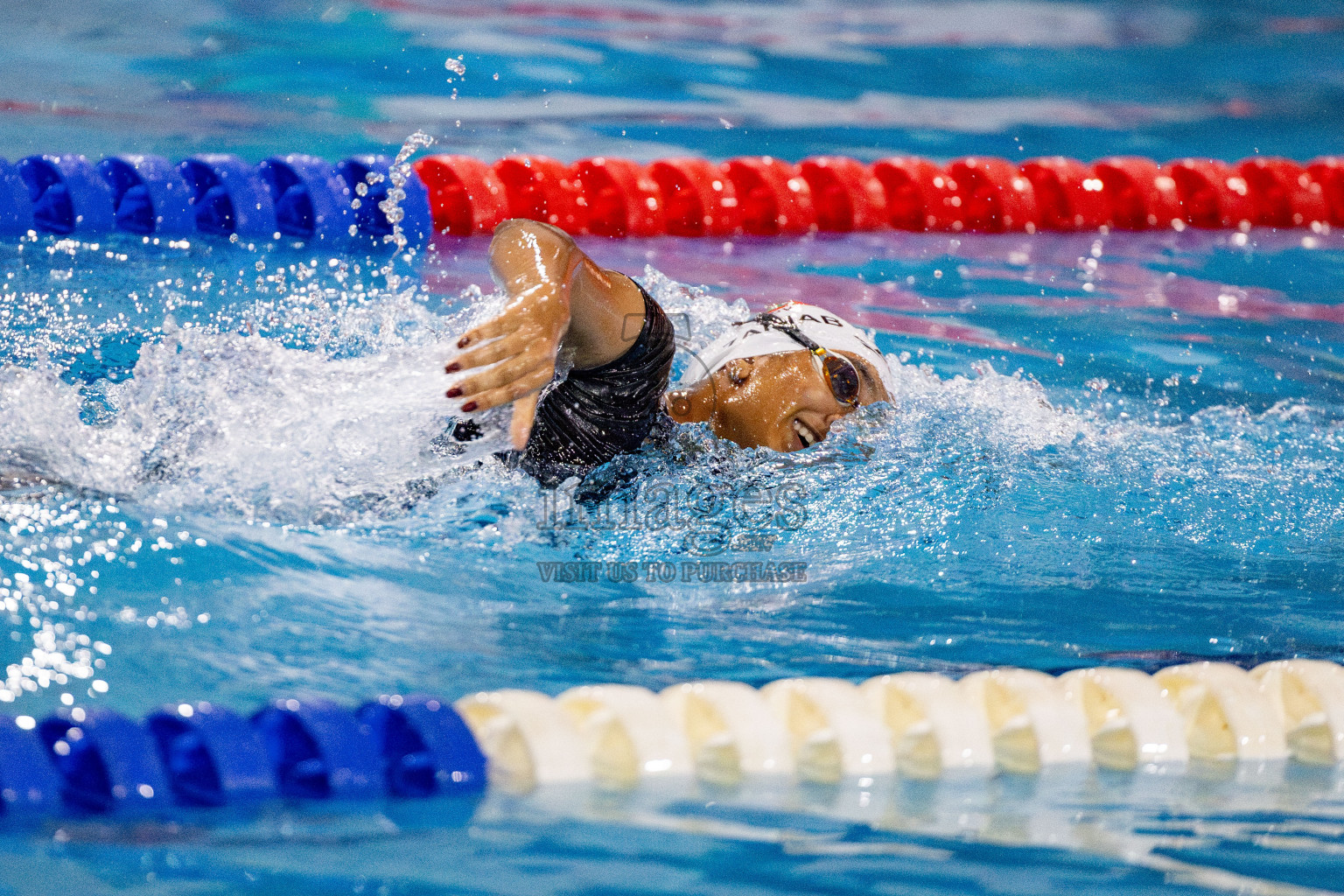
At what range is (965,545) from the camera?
2898 millimetres

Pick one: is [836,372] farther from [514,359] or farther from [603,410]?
[514,359]

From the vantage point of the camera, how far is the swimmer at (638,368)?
231 centimetres

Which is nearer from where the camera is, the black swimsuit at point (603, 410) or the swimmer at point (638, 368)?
the swimmer at point (638, 368)

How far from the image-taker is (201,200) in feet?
15.0

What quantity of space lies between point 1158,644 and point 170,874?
1862 millimetres

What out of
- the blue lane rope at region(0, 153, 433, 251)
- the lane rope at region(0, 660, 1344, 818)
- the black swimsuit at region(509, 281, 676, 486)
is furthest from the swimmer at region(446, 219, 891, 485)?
the blue lane rope at region(0, 153, 433, 251)

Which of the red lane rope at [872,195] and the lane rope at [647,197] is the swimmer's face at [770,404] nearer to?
the lane rope at [647,197]

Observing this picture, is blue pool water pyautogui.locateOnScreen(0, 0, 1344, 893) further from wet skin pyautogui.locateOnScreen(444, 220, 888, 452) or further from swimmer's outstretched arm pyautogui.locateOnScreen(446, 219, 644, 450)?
swimmer's outstretched arm pyautogui.locateOnScreen(446, 219, 644, 450)

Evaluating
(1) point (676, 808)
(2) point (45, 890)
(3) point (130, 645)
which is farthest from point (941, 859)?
(3) point (130, 645)

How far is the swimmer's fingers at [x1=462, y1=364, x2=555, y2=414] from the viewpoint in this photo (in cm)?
200

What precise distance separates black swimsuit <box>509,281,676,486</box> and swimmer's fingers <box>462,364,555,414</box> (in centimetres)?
57

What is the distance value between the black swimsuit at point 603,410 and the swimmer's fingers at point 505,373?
0.56 meters

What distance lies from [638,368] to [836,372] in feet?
1.64
